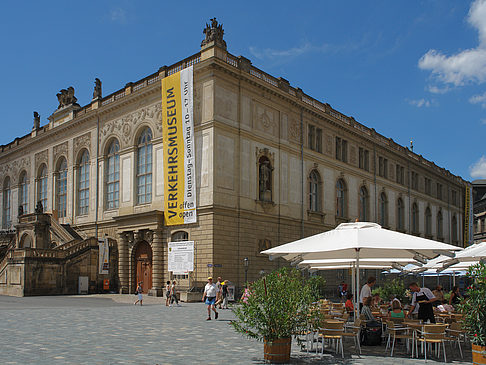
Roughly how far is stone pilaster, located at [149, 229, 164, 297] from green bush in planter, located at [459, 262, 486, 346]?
25678 mm

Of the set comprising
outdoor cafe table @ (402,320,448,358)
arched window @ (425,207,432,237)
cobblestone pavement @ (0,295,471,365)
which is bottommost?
cobblestone pavement @ (0,295,471,365)

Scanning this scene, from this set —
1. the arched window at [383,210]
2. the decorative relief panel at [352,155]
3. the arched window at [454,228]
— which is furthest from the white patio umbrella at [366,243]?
the arched window at [454,228]

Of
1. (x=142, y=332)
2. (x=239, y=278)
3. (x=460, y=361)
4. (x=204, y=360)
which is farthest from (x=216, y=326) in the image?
(x=239, y=278)

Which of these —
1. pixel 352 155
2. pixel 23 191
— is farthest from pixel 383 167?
pixel 23 191

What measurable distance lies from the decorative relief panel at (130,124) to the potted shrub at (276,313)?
25.6 meters

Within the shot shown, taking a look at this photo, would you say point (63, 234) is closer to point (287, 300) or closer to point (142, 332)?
point (142, 332)

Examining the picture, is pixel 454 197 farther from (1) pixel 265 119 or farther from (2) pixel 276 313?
(2) pixel 276 313

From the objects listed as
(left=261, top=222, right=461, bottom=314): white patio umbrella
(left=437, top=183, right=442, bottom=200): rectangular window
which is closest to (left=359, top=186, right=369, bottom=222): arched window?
(left=437, top=183, right=442, bottom=200): rectangular window

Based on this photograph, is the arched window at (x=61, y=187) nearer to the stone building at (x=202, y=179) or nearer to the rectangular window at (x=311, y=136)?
the stone building at (x=202, y=179)

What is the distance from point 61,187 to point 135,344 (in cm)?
3534

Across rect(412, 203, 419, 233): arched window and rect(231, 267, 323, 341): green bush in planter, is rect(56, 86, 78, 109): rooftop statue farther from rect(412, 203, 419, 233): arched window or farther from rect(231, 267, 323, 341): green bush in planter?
rect(231, 267, 323, 341): green bush in planter

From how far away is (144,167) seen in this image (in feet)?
120

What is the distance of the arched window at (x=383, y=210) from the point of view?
50434 mm

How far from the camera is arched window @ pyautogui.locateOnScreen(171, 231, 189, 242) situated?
32844 millimetres
